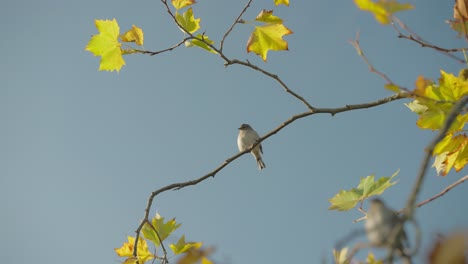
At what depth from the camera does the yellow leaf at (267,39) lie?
228 centimetres

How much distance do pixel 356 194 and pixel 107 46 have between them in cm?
154

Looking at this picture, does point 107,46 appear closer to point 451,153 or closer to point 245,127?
point 451,153

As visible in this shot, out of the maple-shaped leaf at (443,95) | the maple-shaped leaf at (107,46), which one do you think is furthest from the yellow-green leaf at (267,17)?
the maple-shaped leaf at (443,95)

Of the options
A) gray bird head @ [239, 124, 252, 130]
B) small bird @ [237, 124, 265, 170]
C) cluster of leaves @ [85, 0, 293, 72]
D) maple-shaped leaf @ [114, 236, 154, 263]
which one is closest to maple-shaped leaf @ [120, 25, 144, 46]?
cluster of leaves @ [85, 0, 293, 72]

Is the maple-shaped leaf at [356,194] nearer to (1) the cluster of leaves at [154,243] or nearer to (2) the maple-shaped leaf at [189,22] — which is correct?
(1) the cluster of leaves at [154,243]

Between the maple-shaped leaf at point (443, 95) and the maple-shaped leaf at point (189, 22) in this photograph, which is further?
the maple-shaped leaf at point (189, 22)

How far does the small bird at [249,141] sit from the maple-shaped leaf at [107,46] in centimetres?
529

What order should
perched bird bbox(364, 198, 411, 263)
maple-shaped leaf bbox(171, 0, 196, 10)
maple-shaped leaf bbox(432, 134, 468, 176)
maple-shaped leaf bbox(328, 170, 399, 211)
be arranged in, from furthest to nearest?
maple-shaped leaf bbox(171, 0, 196, 10), maple-shaped leaf bbox(432, 134, 468, 176), maple-shaped leaf bbox(328, 170, 399, 211), perched bird bbox(364, 198, 411, 263)

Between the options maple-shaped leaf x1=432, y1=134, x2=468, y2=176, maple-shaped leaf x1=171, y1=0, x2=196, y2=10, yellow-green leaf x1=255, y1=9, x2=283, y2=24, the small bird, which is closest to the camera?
maple-shaped leaf x1=432, y1=134, x2=468, y2=176

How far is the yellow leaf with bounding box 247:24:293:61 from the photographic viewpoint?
2283 mm

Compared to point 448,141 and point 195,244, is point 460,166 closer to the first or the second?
point 448,141

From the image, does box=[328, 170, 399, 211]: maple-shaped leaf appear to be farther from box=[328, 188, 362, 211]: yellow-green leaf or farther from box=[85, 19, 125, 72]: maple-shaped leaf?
box=[85, 19, 125, 72]: maple-shaped leaf

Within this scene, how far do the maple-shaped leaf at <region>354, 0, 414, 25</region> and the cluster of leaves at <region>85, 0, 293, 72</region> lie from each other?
1.11m

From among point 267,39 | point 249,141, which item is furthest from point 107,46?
point 249,141
